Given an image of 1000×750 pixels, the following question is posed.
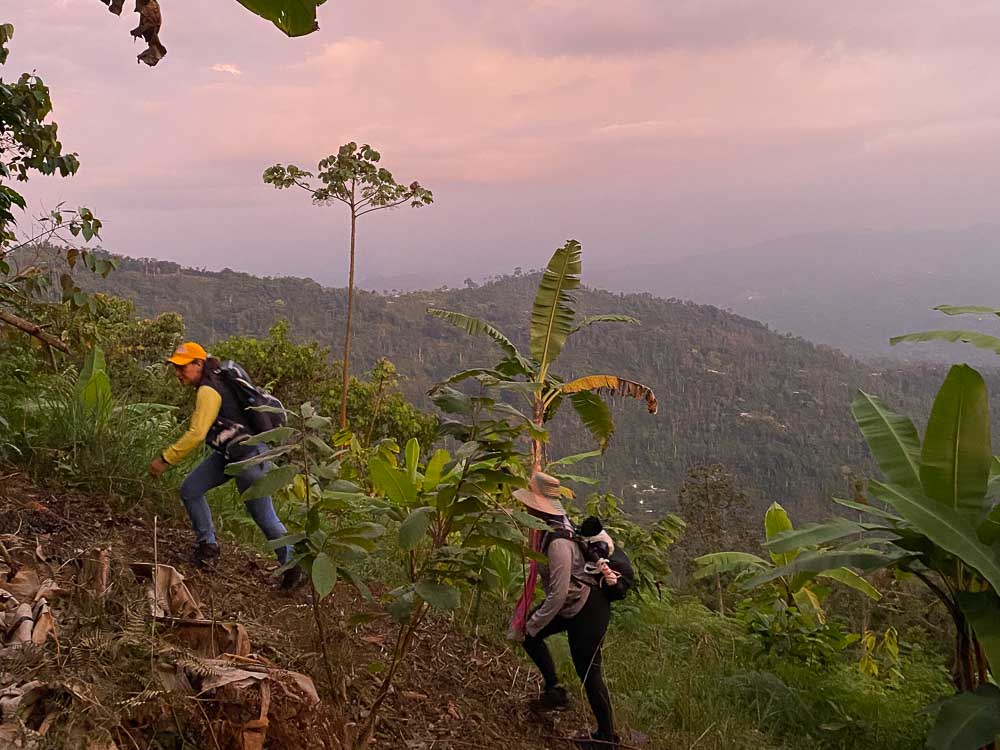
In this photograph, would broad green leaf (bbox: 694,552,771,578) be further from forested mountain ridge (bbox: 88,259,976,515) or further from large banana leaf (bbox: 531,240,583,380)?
forested mountain ridge (bbox: 88,259,976,515)

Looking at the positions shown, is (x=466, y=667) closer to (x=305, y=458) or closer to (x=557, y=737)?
(x=557, y=737)

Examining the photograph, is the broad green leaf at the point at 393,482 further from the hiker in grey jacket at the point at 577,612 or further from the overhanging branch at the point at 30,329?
the overhanging branch at the point at 30,329

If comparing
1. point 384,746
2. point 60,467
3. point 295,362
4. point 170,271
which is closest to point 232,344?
point 295,362

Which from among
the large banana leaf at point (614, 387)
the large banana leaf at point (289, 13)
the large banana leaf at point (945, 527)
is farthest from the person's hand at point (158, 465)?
the large banana leaf at point (945, 527)

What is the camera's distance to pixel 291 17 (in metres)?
1.45

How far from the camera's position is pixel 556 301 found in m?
6.93

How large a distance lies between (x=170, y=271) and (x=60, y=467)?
73.1m

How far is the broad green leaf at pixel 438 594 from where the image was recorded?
216cm

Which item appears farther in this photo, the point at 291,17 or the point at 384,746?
the point at 384,746

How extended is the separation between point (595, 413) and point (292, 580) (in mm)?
3281

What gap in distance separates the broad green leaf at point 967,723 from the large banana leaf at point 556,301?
4325 millimetres

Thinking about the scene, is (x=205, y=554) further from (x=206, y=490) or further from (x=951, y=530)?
(x=951, y=530)

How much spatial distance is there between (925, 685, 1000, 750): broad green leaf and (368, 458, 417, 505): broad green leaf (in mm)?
2482

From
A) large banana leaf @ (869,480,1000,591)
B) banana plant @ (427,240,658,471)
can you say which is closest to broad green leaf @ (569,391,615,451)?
banana plant @ (427,240,658,471)
